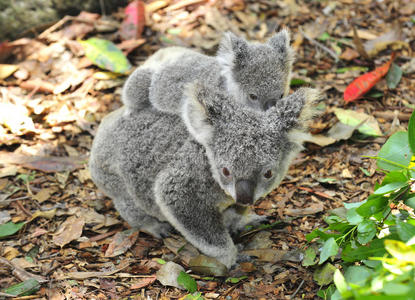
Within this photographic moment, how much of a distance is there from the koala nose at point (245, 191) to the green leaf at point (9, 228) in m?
1.84

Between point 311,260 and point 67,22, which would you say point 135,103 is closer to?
point 311,260

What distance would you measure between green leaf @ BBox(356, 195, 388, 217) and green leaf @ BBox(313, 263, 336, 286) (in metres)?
0.64

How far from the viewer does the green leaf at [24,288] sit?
2.73 metres

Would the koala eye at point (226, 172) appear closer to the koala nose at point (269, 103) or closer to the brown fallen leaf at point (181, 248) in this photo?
the brown fallen leaf at point (181, 248)

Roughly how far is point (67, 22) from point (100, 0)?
1.82ft

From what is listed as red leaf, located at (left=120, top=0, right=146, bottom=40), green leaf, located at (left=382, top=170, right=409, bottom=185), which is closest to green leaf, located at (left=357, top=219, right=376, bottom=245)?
green leaf, located at (left=382, top=170, right=409, bottom=185)

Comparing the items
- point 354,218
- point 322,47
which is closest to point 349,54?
point 322,47

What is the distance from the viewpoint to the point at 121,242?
351 cm

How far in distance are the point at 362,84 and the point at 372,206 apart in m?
2.51

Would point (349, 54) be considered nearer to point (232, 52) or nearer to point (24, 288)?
Answer: point (232, 52)

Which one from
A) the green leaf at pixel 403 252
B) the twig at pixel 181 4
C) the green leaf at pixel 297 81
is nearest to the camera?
the green leaf at pixel 403 252

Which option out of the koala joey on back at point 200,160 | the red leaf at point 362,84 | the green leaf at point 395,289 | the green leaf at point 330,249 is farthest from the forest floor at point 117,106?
the green leaf at point 395,289

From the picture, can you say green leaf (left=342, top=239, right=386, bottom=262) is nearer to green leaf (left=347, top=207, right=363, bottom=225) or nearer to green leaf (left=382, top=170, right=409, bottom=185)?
green leaf (left=347, top=207, right=363, bottom=225)

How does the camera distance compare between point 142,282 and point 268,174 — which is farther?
point 142,282
